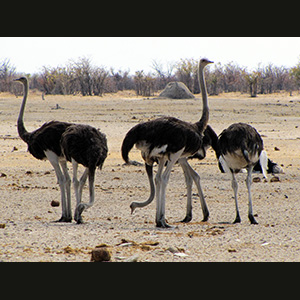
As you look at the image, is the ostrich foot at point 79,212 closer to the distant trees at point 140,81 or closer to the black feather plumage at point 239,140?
the black feather plumage at point 239,140

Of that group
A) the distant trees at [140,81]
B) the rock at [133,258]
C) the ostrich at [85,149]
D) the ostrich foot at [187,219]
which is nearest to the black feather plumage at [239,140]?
the ostrich foot at [187,219]

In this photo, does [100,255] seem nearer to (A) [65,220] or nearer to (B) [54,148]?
(A) [65,220]

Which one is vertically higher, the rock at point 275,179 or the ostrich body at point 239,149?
the ostrich body at point 239,149

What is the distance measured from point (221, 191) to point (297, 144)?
7.64 meters

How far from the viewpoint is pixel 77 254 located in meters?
5.09

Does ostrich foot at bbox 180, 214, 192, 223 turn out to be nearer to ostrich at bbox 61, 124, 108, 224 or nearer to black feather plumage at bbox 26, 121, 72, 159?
ostrich at bbox 61, 124, 108, 224

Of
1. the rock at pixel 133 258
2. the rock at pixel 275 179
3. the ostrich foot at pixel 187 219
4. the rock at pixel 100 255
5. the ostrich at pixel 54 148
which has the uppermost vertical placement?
the ostrich at pixel 54 148

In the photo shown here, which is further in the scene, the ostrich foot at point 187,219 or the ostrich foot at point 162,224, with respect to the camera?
the ostrich foot at point 187,219

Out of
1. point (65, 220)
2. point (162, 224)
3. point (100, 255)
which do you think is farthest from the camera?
point (65, 220)

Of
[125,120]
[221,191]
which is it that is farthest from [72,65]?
[221,191]

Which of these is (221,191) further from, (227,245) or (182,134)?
(227,245)

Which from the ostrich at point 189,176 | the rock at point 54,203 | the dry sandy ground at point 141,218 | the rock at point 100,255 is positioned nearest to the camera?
the rock at point 100,255

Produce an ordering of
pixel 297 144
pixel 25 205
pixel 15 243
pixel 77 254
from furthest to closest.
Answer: pixel 297 144 < pixel 25 205 < pixel 15 243 < pixel 77 254

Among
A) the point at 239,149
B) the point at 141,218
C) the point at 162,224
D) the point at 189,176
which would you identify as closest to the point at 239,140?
the point at 239,149
